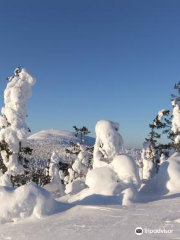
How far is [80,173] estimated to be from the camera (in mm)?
32656

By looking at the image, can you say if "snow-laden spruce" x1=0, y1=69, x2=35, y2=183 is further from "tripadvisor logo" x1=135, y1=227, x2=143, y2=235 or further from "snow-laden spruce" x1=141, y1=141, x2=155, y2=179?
"tripadvisor logo" x1=135, y1=227, x2=143, y2=235

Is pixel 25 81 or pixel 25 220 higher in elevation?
pixel 25 81

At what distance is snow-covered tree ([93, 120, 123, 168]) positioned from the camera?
65.1 ft

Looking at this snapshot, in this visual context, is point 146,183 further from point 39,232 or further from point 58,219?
point 39,232

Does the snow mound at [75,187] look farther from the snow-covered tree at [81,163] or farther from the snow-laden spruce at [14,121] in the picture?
the snow-covered tree at [81,163]

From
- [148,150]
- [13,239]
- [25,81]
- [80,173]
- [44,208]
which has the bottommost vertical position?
[13,239]

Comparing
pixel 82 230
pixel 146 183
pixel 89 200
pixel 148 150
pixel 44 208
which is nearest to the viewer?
pixel 82 230

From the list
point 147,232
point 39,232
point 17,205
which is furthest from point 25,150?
point 147,232

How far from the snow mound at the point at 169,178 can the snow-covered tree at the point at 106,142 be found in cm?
364

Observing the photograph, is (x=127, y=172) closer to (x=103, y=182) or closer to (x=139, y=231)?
(x=103, y=182)

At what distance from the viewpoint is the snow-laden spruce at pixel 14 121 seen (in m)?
22.8

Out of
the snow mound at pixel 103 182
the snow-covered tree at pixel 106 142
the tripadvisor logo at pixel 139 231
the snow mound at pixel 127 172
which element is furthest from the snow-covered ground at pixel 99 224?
the snow-covered tree at pixel 106 142

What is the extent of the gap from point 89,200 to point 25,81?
43.9 ft

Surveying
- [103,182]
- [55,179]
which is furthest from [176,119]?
[55,179]
